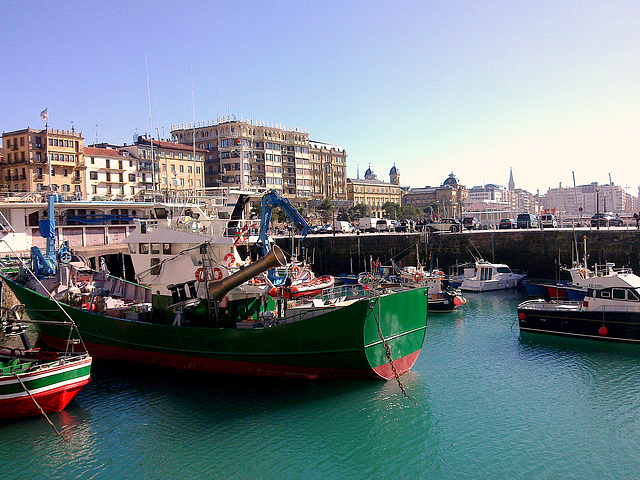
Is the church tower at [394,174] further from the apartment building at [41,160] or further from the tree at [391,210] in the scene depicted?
the apartment building at [41,160]

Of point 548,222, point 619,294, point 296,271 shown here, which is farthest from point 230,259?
point 548,222

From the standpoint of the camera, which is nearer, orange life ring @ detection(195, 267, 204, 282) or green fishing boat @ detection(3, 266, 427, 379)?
green fishing boat @ detection(3, 266, 427, 379)

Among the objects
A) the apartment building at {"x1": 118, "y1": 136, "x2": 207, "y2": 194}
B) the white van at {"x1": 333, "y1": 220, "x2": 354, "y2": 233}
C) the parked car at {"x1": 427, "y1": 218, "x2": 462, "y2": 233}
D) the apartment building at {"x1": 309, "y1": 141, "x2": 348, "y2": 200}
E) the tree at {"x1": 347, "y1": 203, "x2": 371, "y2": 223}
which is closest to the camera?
the parked car at {"x1": 427, "y1": 218, "x2": 462, "y2": 233}

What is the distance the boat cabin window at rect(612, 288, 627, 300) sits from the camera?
25.3m

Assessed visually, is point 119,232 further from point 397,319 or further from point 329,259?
point 397,319

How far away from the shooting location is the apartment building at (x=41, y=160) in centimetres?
6100

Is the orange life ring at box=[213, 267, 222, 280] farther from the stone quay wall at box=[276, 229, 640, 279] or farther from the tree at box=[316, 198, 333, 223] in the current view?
the tree at box=[316, 198, 333, 223]

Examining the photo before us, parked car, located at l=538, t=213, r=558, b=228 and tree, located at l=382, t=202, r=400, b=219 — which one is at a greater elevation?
tree, located at l=382, t=202, r=400, b=219

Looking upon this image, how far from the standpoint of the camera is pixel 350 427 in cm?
1655

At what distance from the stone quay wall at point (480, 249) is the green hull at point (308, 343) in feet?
84.8

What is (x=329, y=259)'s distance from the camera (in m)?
55.1

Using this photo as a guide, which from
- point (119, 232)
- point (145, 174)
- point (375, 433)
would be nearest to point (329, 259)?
point (119, 232)

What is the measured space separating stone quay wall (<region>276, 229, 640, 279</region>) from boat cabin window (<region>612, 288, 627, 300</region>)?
19.5 metres

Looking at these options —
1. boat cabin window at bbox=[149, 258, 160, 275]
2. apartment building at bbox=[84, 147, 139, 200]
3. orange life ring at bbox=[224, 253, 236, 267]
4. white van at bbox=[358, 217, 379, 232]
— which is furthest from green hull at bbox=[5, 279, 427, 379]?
apartment building at bbox=[84, 147, 139, 200]
